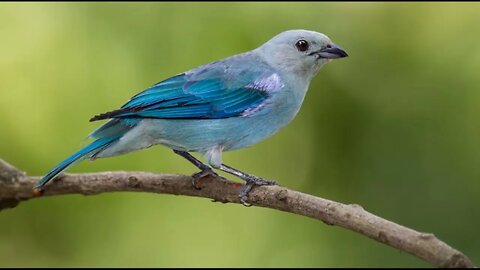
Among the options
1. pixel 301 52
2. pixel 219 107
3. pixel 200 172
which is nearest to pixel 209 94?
pixel 219 107

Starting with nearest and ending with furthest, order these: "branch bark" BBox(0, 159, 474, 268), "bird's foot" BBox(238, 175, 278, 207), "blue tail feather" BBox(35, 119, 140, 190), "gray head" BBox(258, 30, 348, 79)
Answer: "branch bark" BBox(0, 159, 474, 268) → "bird's foot" BBox(238, 175, 278, 207) → "blue tail feather" BBox(35, 119, 140, 190) → "gray head" BBox(258, 30, 348, 79)

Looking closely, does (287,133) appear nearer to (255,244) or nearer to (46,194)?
(255,244)

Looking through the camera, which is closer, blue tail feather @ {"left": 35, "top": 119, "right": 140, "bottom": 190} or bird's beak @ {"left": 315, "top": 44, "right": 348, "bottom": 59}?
blue tail feather @ {"left": 35, "top": 119, "right": 140, "bottom": 190}

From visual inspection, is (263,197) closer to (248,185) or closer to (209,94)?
(248,185)

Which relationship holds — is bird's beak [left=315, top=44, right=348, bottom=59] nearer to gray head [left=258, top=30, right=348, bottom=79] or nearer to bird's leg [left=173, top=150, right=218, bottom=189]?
gray head [left=258, top=30, right=348, bottom=79]

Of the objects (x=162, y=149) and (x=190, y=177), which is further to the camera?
(x=162, y=149)

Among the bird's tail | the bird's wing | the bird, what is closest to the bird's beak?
the bird

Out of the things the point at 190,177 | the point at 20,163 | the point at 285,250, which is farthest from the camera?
the point at 285,250

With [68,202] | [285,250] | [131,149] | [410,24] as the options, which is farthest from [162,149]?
[410,24]
